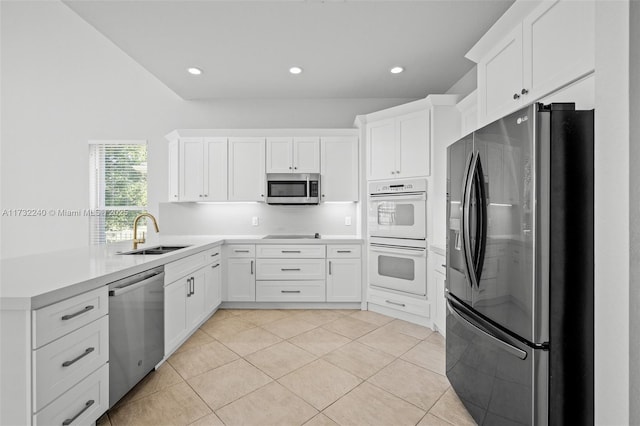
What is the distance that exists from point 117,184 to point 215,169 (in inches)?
64.1

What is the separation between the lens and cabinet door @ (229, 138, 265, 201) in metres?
3.76

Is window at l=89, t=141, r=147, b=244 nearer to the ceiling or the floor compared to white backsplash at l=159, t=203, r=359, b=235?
nearer to the ceiling

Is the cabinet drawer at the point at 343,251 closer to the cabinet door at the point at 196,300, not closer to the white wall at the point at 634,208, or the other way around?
the cabinet door at the point at 196,300

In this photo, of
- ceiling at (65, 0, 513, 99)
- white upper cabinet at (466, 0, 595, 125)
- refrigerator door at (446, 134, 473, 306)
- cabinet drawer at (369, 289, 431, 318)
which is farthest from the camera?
cabinet drawer at (369, 289, 431, 318)

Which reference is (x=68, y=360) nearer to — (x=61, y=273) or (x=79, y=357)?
(x=79, y=357)

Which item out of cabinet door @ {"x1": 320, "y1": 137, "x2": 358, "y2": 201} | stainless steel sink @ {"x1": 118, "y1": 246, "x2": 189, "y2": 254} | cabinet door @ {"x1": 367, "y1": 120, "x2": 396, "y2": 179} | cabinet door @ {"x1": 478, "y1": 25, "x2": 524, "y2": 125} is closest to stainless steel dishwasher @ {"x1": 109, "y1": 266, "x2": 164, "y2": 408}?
stainless steel sink @ {"x1": 118, "y1": 246, "x2": 189, "y2": 254}

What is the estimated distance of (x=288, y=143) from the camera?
12.3 ft

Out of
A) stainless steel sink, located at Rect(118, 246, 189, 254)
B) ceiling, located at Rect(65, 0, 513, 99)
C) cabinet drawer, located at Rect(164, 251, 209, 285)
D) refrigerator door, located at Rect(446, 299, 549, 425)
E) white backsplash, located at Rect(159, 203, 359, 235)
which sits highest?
ceiling, located at Rect(65, 0, 513, 99)

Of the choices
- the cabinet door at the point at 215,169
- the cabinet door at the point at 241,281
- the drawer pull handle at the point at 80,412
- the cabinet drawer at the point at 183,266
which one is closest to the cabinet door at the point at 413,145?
the cabinet door at the point at 241,281

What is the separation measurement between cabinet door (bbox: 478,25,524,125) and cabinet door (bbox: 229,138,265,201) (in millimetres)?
2551

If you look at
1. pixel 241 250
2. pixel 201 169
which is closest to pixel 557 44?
pixel 241 250

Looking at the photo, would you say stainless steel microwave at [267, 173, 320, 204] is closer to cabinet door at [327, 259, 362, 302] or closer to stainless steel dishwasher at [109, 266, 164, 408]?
cabinet door at [327, 259, 362, 302]

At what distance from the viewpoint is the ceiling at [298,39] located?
2.22 meters

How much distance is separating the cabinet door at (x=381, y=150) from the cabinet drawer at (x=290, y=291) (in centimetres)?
152
